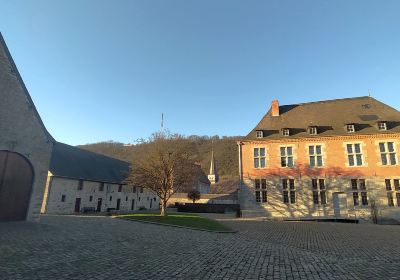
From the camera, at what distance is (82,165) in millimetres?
40219

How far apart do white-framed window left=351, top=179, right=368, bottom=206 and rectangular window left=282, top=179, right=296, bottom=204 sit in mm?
5917

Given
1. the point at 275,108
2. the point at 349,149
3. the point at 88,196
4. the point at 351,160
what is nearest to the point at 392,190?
the point at 351,160

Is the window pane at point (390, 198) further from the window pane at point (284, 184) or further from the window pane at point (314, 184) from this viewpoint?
the window pane at point (284, 184)

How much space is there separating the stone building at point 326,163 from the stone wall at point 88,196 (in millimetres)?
22633

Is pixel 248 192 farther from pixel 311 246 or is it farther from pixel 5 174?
pixel 5 174

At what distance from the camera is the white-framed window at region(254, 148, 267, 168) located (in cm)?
3162

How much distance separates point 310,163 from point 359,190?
17.8 feet

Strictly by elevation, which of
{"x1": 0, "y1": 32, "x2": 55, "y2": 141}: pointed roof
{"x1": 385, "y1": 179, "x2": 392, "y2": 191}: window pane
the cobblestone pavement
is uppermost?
{"x1": 0, "y1": 32, "x2": 55, "y2": 141}: pointed roof

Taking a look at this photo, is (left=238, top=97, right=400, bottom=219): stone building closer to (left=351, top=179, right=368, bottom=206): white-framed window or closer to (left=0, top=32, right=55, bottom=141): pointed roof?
(left=351, top=179, right=368, bottom=206): white-framed window

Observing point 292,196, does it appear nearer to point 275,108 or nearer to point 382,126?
point 275,108

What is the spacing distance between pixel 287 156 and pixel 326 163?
4.17 m

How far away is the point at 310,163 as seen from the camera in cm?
2989

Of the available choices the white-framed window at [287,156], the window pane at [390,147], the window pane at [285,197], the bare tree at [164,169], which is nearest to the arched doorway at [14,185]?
the bare tree at [164,169]

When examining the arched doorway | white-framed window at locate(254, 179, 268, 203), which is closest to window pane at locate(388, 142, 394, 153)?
white-framed window at locate(254, 179, 268, 203)
